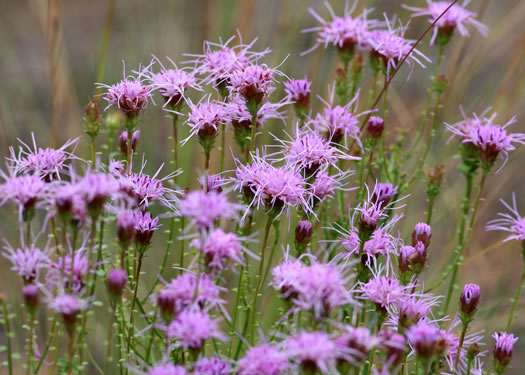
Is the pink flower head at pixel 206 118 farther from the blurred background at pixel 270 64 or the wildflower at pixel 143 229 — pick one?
the blurred background at pixel 270 64

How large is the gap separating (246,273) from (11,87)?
196cm

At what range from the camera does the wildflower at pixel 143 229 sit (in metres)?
0.81

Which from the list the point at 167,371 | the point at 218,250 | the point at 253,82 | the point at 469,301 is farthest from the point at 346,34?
the point at 167,371

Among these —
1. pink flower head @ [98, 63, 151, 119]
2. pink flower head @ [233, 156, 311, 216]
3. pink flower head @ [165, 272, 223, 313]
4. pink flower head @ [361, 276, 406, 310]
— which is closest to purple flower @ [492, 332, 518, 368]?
pink flower head @ [361, 276, 406, 310]

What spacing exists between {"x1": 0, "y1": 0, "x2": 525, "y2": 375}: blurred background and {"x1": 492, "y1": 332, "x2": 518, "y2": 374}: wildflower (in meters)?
0.33

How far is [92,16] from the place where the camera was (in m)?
3.21

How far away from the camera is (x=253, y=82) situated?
2.84 ft

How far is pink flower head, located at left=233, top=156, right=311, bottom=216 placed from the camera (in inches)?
32.1

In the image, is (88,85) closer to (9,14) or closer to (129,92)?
(9,14)

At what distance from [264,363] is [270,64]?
131 cm

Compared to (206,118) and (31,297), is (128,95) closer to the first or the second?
(206,118)

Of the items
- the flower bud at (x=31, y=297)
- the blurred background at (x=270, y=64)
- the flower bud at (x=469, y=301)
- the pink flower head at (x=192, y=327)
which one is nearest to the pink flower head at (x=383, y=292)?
the flower bud at (x=469, y=301)

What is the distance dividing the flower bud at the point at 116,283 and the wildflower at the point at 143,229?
Result: 11 centimetres

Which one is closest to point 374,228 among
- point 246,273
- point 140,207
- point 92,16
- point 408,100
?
point 246,273
